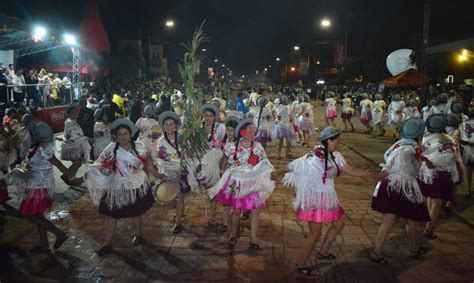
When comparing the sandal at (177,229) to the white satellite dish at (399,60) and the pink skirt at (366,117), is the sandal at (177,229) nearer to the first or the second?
the pink skirt at (366,117)

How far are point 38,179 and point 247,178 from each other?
267cm

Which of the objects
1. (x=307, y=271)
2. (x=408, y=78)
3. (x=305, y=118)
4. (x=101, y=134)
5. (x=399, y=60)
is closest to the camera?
(x=307, y=271)

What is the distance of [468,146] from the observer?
7.80 metres

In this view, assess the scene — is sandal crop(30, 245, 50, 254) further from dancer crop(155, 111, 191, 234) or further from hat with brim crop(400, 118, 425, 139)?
hat with brim crop(400, 118, 425, 139)

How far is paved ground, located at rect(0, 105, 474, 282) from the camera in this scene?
4.95 meters

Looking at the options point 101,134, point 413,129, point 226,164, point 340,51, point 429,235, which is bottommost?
point 429,235

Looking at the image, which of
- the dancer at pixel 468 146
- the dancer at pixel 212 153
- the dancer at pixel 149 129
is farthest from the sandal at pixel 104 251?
the dancer at pixel 468 146

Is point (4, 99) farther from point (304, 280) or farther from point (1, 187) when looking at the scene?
point (304, 280)

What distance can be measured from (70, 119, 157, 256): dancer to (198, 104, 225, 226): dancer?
1143 mm

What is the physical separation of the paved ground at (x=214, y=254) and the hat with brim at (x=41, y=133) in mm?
1479

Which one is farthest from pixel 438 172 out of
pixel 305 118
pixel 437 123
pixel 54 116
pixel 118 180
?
pixel 54 116

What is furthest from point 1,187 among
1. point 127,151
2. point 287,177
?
point 287,177

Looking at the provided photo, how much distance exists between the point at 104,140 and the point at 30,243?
9.64ft

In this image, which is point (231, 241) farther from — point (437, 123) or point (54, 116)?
point (54, 116)
